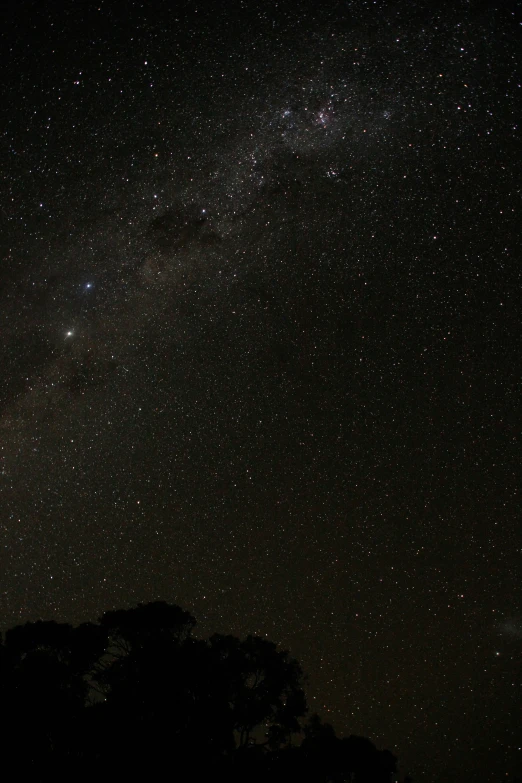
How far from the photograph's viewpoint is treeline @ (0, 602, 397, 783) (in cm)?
907

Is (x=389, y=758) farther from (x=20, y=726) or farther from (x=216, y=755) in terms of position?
(x=20, y=726)

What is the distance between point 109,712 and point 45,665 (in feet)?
4.61

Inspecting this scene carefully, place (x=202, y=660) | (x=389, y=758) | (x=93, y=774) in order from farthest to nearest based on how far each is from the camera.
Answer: (x=389, y=758)
(x=202, y=660)
(x=93, y=774)

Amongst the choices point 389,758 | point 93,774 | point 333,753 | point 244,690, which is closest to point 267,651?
point 244,690

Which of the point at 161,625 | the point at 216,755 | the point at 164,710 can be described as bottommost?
the point at 216,755

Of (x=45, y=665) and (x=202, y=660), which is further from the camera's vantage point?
(x=202, y=660)

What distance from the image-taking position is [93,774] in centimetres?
890

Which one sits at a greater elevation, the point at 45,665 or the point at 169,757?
the point at 45,665

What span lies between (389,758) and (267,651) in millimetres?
3031

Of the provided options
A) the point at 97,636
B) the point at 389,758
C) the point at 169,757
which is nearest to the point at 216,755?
the point at 169,757

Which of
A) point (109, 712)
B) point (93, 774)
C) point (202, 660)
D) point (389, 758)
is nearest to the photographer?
point (93, 774)

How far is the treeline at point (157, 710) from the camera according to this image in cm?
907

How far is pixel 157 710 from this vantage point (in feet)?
32.7

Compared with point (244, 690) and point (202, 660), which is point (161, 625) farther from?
point (244, 690)
